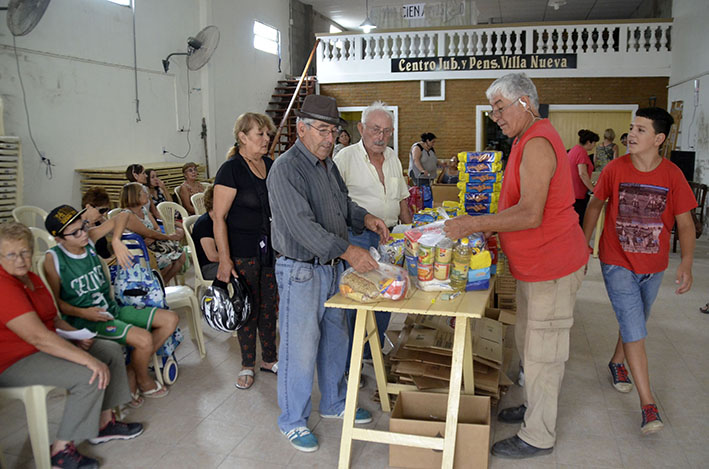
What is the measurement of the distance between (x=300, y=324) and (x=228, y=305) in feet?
2.50

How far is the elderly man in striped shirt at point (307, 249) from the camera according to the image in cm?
231

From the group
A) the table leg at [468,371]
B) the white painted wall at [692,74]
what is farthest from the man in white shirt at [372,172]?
the white painted wall at [692,74]

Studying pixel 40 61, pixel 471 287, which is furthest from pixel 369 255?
pixel 40 61

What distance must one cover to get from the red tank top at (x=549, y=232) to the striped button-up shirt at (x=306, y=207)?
2.46 ft

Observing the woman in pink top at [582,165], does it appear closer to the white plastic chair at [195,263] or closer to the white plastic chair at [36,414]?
the white plastic chair at [195,263]

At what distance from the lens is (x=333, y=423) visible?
2.80 meters

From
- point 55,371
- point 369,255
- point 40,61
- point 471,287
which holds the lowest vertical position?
point 55,371

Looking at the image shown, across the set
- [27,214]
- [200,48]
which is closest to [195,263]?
[27,214]

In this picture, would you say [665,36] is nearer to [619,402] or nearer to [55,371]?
[619,402]

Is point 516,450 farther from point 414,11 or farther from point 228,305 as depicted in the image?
point 414,11

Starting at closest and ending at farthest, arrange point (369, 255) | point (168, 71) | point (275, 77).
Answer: point (369, 255), point (168, 71), point (275, 77)

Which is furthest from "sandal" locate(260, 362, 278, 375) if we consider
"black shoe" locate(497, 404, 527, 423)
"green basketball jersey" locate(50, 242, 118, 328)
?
"black shoe" locate(497, 404, 527, 423)

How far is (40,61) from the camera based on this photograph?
6574mm

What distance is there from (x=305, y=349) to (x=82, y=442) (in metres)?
1.22
